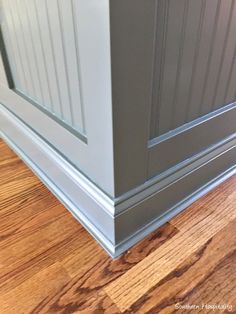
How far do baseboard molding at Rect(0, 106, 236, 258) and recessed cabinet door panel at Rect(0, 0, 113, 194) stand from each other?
0.04 m

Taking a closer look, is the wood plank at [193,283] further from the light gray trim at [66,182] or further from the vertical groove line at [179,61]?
the vertical groove line at [179,61]

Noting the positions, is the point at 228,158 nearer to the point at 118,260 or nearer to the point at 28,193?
the point at 118,260

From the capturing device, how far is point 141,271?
2.17 ft

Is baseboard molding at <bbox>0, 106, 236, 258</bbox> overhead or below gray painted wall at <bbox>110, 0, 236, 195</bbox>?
below

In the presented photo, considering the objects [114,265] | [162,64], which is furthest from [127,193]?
[162,64]

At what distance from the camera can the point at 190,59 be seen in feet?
1.96

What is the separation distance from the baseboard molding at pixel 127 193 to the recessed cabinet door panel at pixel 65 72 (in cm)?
4

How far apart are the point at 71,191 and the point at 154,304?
14.2 inches

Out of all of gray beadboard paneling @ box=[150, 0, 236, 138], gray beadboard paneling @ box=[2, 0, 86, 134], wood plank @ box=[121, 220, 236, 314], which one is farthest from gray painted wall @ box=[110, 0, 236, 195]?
wood plank @ box=[121, 220, 236, 314]

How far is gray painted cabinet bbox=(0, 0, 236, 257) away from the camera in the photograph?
0.49 m

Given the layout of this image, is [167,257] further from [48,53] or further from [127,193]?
[48,53]

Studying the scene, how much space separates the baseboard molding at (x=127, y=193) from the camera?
2.21 feet

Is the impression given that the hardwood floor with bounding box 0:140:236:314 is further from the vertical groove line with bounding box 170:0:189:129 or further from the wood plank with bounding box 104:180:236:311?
the vertical groove line with bounding box 170:0:189:129

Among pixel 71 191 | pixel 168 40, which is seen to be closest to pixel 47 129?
pixel 71 191
